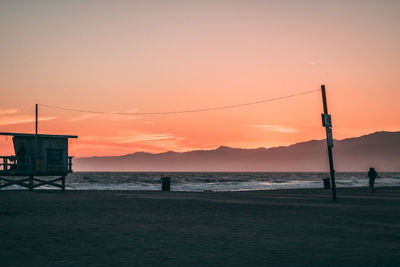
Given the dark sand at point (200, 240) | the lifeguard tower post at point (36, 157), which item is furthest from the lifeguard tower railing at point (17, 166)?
the dark sand at point (200, 240)

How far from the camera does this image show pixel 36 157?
37406mm

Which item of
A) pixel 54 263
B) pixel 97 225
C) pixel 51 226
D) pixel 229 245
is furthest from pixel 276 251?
pixel 51 226

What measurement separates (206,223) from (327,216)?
494 centimetres

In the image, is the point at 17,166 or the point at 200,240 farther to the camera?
the point at 17,166

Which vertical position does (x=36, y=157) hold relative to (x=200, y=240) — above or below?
above

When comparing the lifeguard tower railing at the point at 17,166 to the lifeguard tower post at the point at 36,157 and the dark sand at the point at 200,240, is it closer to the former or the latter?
the lifeguard tower post at the point at 36,157

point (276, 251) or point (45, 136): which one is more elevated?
point (45, 136)

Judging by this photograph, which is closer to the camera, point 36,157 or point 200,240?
point 200,240

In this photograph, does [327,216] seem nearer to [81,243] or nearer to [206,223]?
[206,223]

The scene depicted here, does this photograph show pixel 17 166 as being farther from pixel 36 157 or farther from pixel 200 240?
pixel 200 240

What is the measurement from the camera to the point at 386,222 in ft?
45.9

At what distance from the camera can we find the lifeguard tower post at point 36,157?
36.8 metres

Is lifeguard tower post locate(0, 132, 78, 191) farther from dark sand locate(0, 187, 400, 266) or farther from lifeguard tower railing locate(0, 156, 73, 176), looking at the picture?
dark sand locate(0, 187, 400, 266)

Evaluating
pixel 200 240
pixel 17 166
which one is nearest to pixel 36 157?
pixel 17 166
